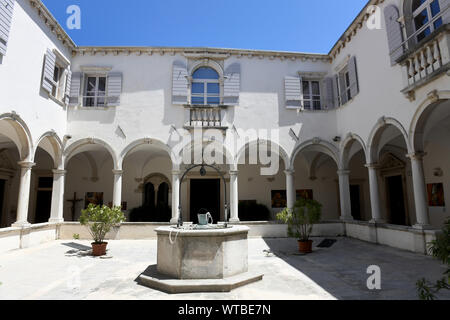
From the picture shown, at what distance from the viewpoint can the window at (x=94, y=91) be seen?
457 inches

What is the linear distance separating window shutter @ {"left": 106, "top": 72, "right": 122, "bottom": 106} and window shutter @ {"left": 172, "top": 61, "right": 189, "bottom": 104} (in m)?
2.22

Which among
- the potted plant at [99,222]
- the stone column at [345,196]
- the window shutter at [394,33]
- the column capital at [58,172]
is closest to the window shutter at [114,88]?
the column capital at [58,172]

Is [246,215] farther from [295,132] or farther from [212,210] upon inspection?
[295,132]

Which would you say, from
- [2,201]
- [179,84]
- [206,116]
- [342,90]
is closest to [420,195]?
[342,90]

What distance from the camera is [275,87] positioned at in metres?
11.9

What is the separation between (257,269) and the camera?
5898 mm

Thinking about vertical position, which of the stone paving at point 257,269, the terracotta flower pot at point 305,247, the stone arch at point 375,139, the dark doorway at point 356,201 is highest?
the stone arch at point 375,139

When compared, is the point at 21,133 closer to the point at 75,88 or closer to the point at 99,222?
the point at 75,88

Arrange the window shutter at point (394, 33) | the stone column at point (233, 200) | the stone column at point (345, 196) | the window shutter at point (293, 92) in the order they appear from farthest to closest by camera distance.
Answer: the window shutter at point (293, 92)
the stone column at point (345, 196)
the stone column at point (233, 200)
the window shutter at point (394, 33)

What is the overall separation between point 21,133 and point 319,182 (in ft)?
41.7

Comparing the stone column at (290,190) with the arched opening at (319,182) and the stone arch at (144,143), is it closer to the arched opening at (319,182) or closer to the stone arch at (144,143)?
the arched opening at (319,182)

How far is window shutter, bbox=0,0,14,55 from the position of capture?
24.2 feet

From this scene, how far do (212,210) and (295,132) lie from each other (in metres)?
5.70

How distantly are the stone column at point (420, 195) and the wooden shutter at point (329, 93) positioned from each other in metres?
4.91
